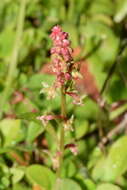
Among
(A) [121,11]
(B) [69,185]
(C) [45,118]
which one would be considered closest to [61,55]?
(C) [45,118]

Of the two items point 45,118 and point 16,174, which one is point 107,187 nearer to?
point 16,174

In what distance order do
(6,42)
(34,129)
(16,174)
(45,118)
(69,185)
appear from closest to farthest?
(45,118), (69,185), (16,174), (34,129), (6,42)

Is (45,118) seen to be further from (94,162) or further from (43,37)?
(43,37)

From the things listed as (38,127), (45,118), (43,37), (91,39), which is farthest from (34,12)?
(45,118)

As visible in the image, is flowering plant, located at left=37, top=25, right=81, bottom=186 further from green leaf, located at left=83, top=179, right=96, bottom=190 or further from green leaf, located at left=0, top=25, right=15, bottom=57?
green leaf, located at left=0, top=25, right=15, bottom=57

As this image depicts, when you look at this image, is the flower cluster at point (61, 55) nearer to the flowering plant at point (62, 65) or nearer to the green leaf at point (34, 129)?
the flowering plant at point (62, 65)

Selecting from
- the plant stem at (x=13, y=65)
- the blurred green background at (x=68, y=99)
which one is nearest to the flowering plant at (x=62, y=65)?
the blurred green background at (x=68, y=99)
